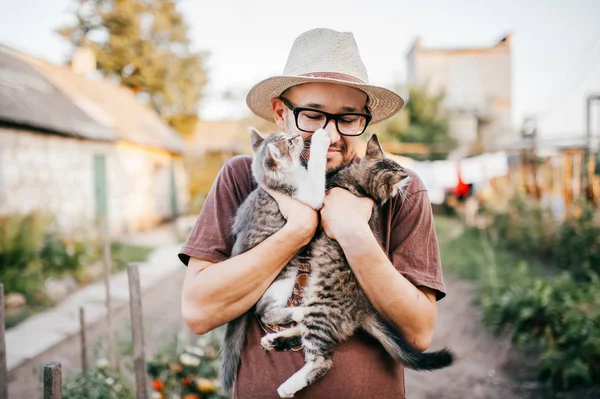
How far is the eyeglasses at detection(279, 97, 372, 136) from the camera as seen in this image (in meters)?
1.87

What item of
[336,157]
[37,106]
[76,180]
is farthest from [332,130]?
[76,180]

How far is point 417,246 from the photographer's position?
67.2 inches

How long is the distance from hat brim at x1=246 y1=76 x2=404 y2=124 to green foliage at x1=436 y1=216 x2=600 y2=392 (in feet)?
11.1

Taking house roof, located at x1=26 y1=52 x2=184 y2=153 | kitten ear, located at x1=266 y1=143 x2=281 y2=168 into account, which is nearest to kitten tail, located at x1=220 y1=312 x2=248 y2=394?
kitten ear, located at x1=266 y1=143 x2=281 y2=168

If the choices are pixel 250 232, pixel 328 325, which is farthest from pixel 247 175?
pixel 328 325

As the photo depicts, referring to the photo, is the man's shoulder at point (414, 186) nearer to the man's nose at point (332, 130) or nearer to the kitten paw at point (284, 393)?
the man's nose at point (332, 130)

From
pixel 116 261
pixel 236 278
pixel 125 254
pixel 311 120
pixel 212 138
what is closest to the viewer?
pixel 236 278

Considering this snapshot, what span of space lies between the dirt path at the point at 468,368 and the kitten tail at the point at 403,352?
184cm

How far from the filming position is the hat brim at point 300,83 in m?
1.84

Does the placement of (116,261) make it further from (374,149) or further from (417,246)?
(417,246)

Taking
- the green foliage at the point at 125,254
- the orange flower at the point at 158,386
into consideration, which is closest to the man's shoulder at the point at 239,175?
the orange flower at the point at 158,386

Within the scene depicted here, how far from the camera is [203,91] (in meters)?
25.3

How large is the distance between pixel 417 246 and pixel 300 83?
3.03 feet

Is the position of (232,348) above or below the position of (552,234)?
above
